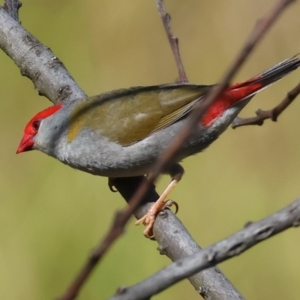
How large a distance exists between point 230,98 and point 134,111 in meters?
0.40

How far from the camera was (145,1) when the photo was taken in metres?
4.66

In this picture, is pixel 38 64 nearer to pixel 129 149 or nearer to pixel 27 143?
pixel 27 143

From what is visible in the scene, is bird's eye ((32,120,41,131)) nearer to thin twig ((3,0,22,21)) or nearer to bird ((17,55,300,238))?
bird ((17,55,300,238))

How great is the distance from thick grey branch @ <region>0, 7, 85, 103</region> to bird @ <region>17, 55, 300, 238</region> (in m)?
0.08

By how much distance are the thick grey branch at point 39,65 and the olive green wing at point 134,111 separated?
113 mm

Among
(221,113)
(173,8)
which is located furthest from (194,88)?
(173,8)

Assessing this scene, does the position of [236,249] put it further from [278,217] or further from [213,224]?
[213,224]

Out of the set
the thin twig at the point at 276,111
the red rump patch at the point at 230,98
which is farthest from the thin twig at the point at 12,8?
the thin twig at the point at 276,111

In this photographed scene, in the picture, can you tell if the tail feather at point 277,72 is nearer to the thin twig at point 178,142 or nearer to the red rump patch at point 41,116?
the red rump patch at point 41,116

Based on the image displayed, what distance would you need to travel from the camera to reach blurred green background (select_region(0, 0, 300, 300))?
3.76 meters

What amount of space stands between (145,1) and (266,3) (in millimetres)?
863

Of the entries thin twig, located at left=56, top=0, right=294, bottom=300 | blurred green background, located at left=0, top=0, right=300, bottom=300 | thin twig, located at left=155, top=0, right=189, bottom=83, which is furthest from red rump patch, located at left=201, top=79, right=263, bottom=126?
thin twig, located at left=56, top=0, right=294, bottom=300

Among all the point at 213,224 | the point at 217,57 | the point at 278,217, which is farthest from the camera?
the point at 217,57

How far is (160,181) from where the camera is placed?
13.4 feet
